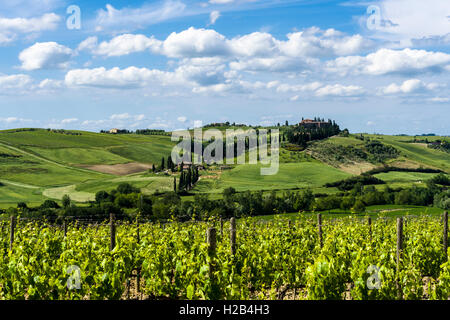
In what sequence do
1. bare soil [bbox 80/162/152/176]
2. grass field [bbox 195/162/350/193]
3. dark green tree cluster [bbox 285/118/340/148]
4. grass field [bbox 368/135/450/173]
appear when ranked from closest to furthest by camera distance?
grass field [bbox 195/162/350/193] → bare soil [bbox 80/162/152/176] → grass field [bbox 368/135/450/173] → dark green tree cluster [bbox 285/118/340/148]

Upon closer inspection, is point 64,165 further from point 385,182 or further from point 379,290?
point 379,290

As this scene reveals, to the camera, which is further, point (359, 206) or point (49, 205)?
point (359, 206)

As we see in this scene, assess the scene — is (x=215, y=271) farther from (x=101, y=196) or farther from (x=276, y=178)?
(x=276, y=178)

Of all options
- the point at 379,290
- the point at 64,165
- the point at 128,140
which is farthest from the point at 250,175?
the point at 379,290

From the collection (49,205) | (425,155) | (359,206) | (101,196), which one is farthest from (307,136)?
(49,205)

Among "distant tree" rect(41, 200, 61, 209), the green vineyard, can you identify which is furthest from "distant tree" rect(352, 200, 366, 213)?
the green vineyard

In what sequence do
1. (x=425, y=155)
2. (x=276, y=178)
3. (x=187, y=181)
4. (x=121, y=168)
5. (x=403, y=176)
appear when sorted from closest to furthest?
1. (x=187, y=181)
2. (x=276, y=178)
3. (x=403, y=176)
4. (x=121, y=168)
5. (x=425, y=155)

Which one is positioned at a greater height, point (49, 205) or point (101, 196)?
→ point (101, 196)

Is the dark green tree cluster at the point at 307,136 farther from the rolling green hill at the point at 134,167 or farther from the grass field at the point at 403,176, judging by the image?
→ the grass field at the point at 403,176

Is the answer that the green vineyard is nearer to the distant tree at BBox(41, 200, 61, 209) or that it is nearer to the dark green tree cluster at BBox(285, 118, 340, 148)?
the distant tree at BBox(41, 200, 61, 209)

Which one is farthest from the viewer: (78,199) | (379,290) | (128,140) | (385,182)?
(128,140)

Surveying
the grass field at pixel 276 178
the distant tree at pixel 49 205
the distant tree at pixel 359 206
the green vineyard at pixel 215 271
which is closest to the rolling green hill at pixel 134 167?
the grass field at pixel 276 178
